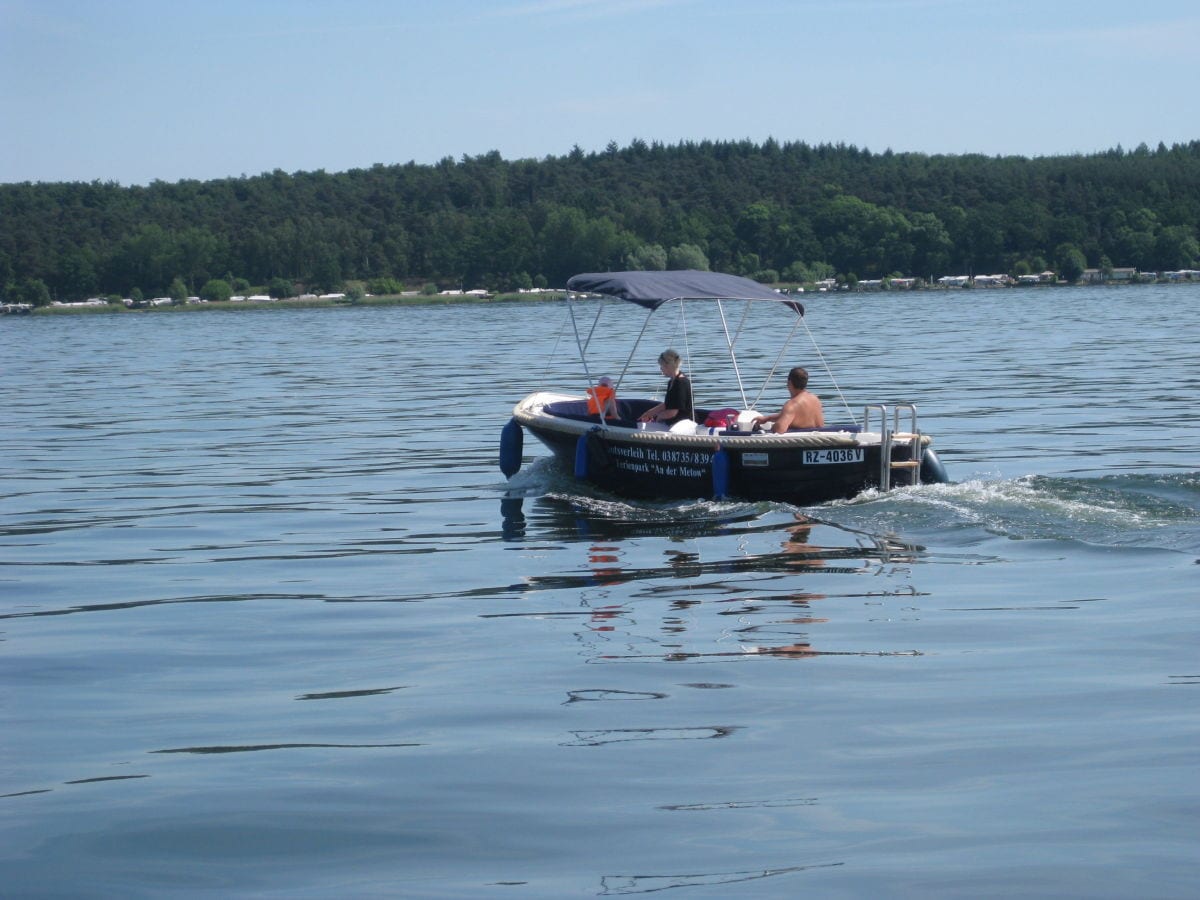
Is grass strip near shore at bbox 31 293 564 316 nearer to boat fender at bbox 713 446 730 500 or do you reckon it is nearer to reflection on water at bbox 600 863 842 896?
boat fender at bbox 713 446 730 500

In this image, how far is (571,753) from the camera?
7453 millimetres

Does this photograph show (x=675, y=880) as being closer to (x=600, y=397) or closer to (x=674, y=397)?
(x=674, y=397)

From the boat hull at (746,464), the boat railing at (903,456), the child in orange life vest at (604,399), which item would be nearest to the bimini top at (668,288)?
the child in orange life vest at (604,399)

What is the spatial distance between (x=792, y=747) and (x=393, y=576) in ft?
19.4

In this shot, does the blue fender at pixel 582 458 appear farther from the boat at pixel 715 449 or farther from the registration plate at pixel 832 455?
the registration plate at pixel 832 455

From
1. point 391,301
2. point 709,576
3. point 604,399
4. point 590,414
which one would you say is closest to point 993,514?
point 709,576

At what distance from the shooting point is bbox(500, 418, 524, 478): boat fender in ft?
63.1

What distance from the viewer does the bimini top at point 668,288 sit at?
1720 cm

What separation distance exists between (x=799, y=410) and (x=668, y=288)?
2.56 meters

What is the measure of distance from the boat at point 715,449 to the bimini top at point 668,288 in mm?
12

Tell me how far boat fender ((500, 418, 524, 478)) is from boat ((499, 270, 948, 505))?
12 millimetres

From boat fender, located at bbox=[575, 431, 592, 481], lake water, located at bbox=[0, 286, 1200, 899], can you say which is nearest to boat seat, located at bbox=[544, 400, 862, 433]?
lake water, located at bbox=[0, 286, 1200, 899]

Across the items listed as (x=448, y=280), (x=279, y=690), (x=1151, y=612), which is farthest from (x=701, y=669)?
A: (x=448, y=280)

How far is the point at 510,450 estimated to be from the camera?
63.1 ft
